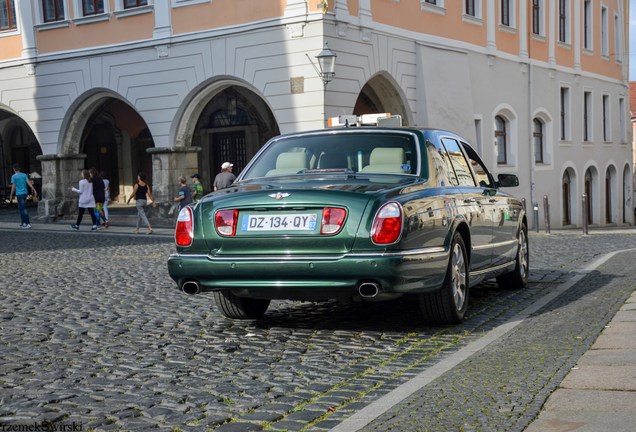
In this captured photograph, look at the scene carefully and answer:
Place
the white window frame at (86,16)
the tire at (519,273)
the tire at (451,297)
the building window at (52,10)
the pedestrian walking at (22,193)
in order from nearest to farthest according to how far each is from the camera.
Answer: the tire at (451,297), the tire at (519,273), the pedestrian walking at (22,193), the white window frame at (86,16), the building window at (52,10)

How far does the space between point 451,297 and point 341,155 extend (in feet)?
4.87

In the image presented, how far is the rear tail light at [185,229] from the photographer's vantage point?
24.7 feet

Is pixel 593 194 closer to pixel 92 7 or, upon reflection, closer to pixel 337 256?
pixel 92 7

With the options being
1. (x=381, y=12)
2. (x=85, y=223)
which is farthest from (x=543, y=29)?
(x=85, y=223)

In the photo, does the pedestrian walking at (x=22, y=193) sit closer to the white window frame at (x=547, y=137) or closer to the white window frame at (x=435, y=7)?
the white window frame at (x=435, y=7)

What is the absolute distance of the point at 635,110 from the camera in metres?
73.6

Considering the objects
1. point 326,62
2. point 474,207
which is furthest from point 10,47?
point 474,207

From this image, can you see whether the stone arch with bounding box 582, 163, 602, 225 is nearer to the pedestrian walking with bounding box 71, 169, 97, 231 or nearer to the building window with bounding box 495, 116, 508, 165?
the building window with bounding box 495, 116, 508, 165

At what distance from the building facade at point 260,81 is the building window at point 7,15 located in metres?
0.04

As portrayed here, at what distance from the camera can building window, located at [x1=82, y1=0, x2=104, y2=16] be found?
27.7m

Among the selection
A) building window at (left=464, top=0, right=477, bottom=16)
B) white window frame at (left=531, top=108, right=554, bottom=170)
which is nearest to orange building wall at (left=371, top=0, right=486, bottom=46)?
building window at (left=464, top=0, right=477, bottom=16)

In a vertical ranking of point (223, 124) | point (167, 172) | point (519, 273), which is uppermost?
point (223, 124)

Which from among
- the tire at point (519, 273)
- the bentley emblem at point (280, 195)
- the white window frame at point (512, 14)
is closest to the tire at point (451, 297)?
the bentley emblem at point (280, 195)

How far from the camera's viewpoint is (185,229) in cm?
757
